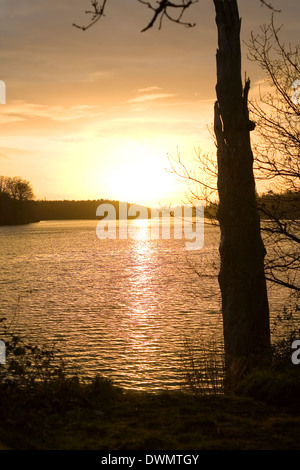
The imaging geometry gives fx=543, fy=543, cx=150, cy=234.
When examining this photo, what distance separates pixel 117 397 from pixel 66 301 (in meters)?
24.8

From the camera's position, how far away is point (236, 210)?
1171cm

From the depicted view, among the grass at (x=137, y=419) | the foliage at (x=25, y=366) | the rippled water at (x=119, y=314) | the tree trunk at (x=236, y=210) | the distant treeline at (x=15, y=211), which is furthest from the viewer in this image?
the distant treeline at (x=15, y=211)

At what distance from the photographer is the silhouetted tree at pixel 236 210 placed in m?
11.7

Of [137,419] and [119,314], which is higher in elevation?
[137,419]

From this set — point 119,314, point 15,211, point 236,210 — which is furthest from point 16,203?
point 236,210

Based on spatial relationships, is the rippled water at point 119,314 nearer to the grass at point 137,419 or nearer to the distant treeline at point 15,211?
the grass at point 137,419

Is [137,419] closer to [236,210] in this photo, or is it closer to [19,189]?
[236,210]

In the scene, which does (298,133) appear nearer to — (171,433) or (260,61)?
(260,61)

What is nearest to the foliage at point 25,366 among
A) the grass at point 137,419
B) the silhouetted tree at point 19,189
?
the grass at point 137,419

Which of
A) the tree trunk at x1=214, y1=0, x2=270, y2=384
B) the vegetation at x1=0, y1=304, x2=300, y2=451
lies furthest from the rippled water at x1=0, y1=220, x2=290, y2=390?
the vegetation at x1=0, y1=304, x2=300, y2=451

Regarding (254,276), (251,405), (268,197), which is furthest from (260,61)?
(251,405)

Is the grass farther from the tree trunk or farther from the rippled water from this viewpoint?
the tree trunk
